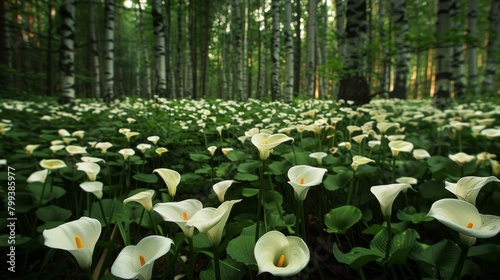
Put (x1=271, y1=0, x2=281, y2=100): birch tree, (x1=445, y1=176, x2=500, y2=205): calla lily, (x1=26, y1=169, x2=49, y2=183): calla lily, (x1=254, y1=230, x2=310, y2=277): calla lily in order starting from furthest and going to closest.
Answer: (x1=271, y1=0, x2=281, y2=100): birch tree < (x1=26, y1=169, x2=49, y2=183): calla lily < (x1=445, y1=176, x2=500, y2=205): calla lily < (x1=254, y1=230, x2=310, y2=277): calla lily

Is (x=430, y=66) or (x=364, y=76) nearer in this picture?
(x=364, y=76)

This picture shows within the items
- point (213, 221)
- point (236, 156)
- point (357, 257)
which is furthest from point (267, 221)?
point (236, 156)

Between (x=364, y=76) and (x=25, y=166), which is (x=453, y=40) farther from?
(x=25, y=166)

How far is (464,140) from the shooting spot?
10.4 feet

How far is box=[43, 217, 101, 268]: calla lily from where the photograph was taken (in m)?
0.77

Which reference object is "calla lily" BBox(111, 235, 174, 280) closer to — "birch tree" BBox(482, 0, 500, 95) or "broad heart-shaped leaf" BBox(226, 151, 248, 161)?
"broad heart-shaped leaf" BBox(226, 151, 248, 161)

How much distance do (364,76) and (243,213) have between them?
5.93 metres

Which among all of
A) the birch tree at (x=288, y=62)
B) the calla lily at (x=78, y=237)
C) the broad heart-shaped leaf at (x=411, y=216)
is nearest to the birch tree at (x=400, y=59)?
the birch tree at (x=288, y=62)

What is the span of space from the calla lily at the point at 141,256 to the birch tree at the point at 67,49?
7475mm

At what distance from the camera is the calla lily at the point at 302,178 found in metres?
1.00

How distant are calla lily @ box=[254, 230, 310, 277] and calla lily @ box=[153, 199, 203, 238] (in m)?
0.26

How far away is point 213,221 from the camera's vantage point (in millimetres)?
764

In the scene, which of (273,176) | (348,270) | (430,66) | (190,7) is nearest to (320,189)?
(273,176)

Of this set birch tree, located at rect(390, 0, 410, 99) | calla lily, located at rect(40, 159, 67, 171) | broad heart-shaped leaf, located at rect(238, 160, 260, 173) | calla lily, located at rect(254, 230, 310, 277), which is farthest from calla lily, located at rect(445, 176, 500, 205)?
birch tree, located at rect(390, 0, 410, 99)
